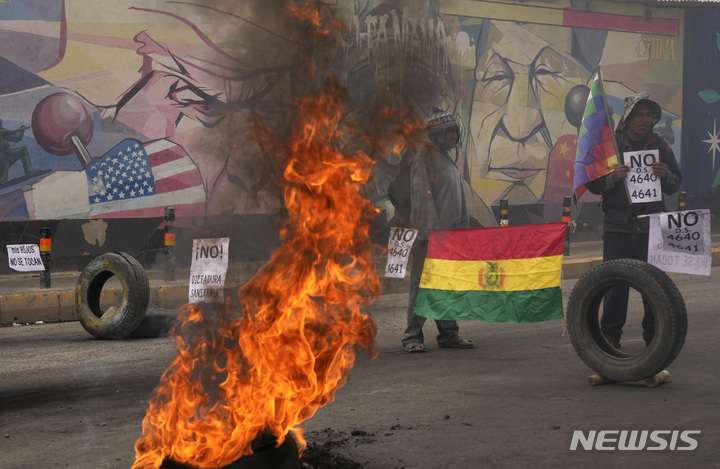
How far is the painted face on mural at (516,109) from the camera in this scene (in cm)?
2172

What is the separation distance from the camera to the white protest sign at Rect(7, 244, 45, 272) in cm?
1287

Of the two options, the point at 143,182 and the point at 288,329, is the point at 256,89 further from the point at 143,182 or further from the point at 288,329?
the point at 143,182

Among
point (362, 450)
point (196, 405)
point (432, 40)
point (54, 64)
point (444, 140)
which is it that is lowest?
point (362, 450)

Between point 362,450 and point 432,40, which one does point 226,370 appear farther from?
point 432,40

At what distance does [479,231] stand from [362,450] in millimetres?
3766

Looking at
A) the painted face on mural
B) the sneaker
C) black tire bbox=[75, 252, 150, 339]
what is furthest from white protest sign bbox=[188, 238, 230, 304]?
the painted face on mural

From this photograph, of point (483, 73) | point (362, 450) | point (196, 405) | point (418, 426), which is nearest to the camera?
point (196, 405)

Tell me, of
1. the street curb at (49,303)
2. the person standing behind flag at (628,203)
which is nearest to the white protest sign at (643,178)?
the person standing behind flag at (628,203)

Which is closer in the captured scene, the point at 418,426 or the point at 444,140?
the point at 418,426

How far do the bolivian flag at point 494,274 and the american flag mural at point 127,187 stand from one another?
912 cm

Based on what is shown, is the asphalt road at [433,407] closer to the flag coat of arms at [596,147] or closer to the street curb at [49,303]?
the flag coat of arms at [596,147]

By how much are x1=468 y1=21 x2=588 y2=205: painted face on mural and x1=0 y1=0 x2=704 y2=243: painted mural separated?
0.14 feet

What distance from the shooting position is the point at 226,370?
14.7 ft

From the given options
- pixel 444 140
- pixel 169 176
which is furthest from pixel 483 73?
pixel 444 140
